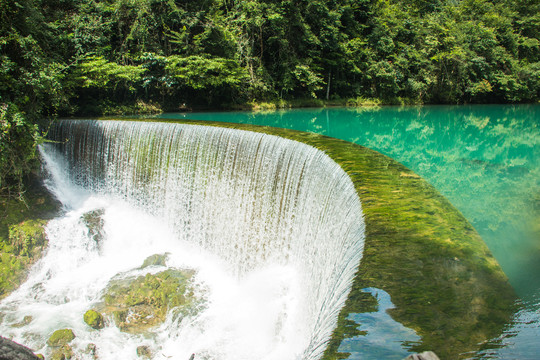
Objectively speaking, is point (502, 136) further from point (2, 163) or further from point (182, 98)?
point (2, 163)

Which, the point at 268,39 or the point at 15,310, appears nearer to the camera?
the point at 15,310

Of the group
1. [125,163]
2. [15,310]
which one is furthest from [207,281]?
[125,163]

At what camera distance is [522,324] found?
6.70 feet

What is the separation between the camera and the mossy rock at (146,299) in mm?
5180

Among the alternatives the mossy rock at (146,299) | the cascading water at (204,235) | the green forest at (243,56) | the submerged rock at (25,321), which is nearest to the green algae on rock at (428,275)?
the cascading water at (204,235)

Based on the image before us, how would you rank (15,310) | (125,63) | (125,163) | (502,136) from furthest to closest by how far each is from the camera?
(125,63) < (502,136) < (125,163) < (15,310)

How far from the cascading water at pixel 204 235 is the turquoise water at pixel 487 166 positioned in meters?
1.65

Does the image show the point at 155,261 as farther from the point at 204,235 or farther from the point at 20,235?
the point at 20,235

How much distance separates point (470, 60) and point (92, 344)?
24.7 m

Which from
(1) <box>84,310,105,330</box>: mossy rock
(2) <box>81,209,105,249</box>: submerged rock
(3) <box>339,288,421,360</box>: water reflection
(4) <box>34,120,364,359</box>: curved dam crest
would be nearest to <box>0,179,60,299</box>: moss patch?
(2) <box>81,209,105,249</box>: submerged rock

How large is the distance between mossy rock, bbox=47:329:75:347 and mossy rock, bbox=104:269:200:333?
59cm

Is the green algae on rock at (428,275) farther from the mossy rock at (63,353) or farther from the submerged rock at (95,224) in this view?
the submerged rock at (95,224)

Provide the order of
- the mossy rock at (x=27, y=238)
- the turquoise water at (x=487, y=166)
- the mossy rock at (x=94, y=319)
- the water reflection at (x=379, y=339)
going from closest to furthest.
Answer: the water reflection at (x=379, y=339) < the turquoise water at (x=487, y=166) < the mossy rock at (x=94, y=319) < the mossy rock at (x=27, y=238)

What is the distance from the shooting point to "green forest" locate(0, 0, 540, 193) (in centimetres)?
718
